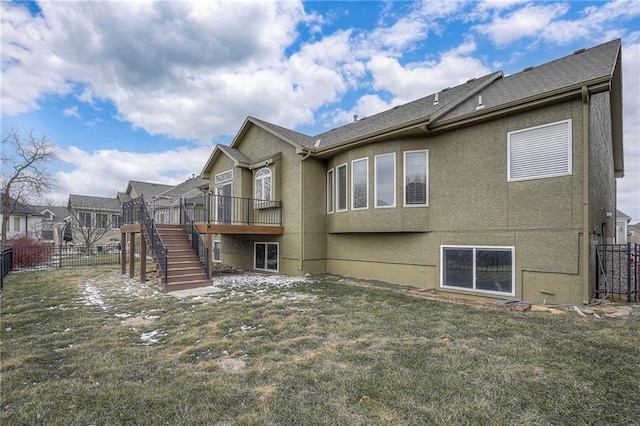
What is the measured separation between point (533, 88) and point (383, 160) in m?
4.02

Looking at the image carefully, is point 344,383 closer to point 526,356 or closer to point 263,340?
point 263,340

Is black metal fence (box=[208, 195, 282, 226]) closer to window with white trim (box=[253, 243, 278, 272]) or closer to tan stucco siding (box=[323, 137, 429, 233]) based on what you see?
window with white trim (box=[253, 243, 278, 272])

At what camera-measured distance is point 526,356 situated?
13.0 feet

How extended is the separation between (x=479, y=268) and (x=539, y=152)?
3.03 meters

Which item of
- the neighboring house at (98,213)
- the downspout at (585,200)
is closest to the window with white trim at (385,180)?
the downspout at (585,200)

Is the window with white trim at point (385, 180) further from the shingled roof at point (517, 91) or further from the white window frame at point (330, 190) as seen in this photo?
the white window frame at point (330, 190)

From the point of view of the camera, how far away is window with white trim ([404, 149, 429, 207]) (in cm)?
883

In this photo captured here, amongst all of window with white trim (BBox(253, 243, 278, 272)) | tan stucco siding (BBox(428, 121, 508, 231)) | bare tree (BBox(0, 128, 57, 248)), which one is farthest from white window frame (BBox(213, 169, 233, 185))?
bare tree (BBox(0, 128, 57, 248))

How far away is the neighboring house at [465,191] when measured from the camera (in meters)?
6.50

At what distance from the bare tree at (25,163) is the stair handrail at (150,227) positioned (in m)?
16.4

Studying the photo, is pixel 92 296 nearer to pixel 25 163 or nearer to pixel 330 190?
pixel 330 190

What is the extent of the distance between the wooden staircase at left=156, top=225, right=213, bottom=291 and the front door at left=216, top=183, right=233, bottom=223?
231 cm

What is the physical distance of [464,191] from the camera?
26.4 ft

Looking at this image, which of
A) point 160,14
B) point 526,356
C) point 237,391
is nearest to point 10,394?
point 237,391
